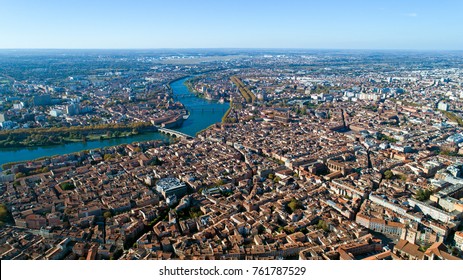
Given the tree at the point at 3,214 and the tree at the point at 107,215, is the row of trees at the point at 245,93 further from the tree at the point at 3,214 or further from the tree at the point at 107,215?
the tree at the point at 3,214

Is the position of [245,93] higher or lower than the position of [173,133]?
higher

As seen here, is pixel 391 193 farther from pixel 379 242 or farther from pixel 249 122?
pixel 249 122

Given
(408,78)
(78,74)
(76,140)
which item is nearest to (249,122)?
(76,140)

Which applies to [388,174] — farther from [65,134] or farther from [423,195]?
[65,134]

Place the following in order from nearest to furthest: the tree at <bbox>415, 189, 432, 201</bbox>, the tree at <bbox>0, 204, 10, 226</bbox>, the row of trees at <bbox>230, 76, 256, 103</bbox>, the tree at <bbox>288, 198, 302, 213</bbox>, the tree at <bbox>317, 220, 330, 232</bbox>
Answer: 1. the tree at <bbox>317, 220, 330, 232</bbox>
2. the tree at <bbox>0, 204, 10, 226</bbox>
3. the tree at <bbox>288, 198, 302, 213</bbox>
4. the tree at <bbox>415, 189, 432, 201</bbox>
5. the row of trees at <bbox>230, 76, 256, 103</bbox>

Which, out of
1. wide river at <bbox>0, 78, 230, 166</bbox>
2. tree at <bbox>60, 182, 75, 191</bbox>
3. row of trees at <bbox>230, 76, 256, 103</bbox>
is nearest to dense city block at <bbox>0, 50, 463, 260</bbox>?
tree at <bbox>60, 182, 75, 191</bbox>

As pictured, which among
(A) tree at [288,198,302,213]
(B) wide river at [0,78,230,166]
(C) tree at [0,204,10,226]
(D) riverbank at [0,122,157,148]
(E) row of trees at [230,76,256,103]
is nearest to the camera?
(C) tree at [0,204,10,226]

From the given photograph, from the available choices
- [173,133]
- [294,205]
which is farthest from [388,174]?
[173,133]

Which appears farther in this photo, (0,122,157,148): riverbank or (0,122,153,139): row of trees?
(0,122,153,139): row of trees

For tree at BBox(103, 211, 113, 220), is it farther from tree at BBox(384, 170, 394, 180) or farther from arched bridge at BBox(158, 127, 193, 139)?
tree at BBox(384, 170, 394, 180)
